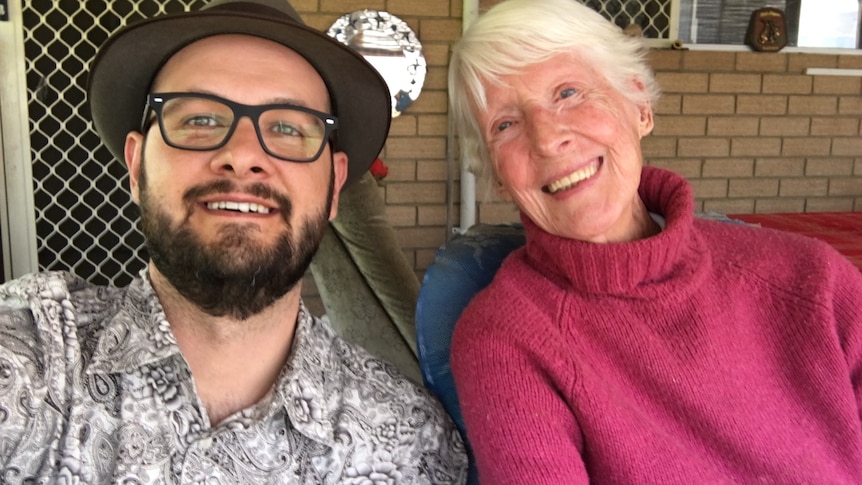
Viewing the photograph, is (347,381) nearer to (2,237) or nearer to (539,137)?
(539,137)

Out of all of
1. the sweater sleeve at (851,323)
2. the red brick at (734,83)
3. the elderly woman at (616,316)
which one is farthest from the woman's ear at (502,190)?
the red brick at (734,83)

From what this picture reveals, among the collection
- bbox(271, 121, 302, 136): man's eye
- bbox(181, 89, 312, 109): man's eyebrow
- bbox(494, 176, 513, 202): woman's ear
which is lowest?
bbox(494, 176, 513, 202): woman's ear

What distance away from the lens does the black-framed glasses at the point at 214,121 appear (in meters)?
A: 1.38

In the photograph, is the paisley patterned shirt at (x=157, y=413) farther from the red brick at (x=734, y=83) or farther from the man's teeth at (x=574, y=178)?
the red brick at (x=734, y=83)

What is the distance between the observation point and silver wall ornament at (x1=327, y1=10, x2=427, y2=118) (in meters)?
3.41

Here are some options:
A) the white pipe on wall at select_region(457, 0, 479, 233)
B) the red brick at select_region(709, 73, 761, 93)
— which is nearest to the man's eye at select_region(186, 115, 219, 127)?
the white pipe on wall at select_region(457, 0, 479, 233)

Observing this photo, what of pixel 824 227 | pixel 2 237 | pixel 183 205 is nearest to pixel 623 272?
pixel 183 205

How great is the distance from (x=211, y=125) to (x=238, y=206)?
17cm

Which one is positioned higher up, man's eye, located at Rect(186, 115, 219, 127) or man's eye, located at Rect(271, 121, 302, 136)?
man's eye, located at Rect(186, 115, 219, 127)

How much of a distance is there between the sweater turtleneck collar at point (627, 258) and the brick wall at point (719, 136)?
7.14 ft

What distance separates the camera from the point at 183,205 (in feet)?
4.45

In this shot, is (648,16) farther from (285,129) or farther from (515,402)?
(515,402)

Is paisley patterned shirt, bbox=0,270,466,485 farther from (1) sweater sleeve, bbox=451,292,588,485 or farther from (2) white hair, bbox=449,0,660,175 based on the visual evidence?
(2) white hair, bbox=449,0,660,175

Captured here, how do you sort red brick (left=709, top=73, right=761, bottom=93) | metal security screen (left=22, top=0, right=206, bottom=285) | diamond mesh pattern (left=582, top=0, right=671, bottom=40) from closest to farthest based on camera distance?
metal security screen (left=22, top=0, right=206, bottom=285) < diamond mesh pattern (left=582, top=0, right=671, bottom=40) < red brick (left=709, top=73, right=761, bottom=93)
